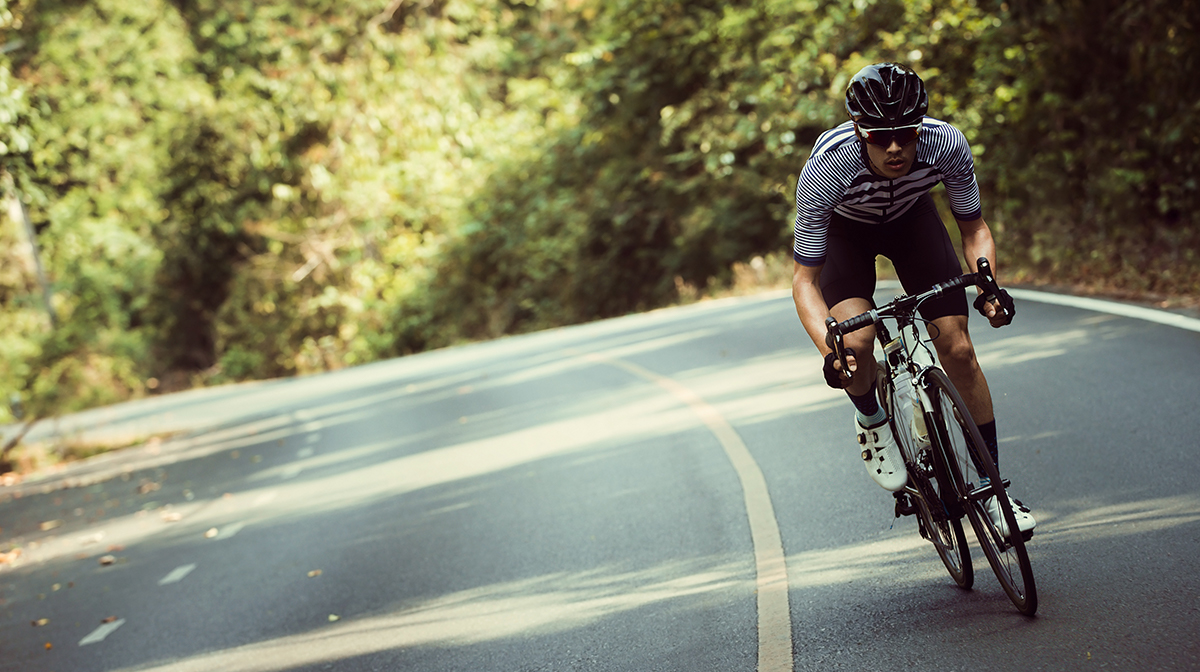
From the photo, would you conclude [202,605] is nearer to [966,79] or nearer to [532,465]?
[532,465]

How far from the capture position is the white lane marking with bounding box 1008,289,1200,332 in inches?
379

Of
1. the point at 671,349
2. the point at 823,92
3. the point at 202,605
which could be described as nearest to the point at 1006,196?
the point at 671,349

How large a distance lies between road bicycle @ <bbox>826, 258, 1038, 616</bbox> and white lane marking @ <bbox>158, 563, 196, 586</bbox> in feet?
17.6

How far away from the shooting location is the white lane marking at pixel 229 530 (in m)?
9.16

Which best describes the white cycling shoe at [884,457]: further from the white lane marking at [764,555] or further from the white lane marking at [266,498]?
the white lane marking at [266,498]

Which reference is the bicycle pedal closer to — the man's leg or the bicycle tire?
the bicycle tire

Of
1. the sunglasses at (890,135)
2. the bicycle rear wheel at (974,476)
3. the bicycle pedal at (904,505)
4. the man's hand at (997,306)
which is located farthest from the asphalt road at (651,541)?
the sunglasses at (890,135)

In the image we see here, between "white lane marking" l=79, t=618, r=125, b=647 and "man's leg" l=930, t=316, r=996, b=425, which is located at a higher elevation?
"man's leg" l=930, t=316, r=996, b=425

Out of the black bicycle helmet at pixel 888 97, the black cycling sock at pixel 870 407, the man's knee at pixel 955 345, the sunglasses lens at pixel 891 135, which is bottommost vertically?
the black cycling sock at pixel 870 407

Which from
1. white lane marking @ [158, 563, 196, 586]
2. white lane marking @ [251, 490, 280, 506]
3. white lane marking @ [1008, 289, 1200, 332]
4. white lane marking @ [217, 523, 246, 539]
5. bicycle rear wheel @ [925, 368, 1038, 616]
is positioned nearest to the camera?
bicycle rear wheel @ [925, 368, 1038, 616]

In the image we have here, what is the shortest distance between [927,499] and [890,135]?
4.93 ft

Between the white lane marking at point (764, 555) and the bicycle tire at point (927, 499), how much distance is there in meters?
0.69

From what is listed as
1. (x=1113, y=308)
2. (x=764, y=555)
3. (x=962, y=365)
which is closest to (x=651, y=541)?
(x=764, y=555)

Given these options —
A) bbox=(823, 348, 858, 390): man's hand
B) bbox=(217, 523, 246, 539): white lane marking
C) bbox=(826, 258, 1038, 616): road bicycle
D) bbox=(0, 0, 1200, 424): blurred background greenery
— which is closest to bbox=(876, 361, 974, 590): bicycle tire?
bbox=(826, 258, 1038, 616): road bicycle
